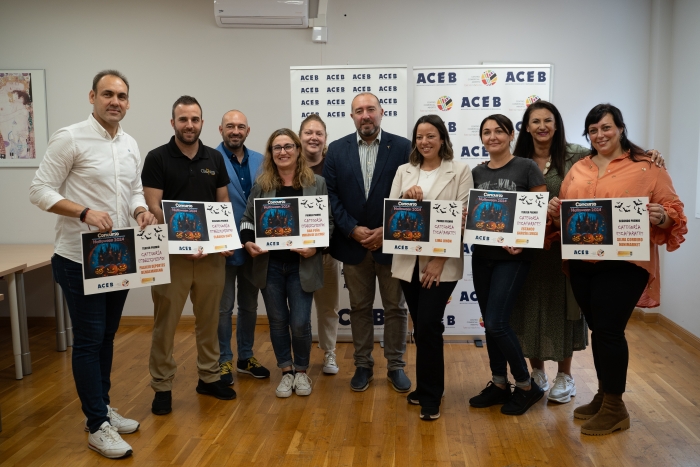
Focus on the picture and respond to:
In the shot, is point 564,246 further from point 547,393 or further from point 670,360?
point 670,360

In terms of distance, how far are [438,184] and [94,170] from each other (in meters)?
1.72

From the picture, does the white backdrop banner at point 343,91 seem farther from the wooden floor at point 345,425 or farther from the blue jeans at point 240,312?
the wooden floor at point 345,425

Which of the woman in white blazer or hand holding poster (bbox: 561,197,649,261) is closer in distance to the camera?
hand holding poster (bbox: 561,197,649,261)

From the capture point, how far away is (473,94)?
187 inches

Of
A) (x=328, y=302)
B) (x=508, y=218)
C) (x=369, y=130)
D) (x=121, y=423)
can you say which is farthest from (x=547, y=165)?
(x=121, y=423)

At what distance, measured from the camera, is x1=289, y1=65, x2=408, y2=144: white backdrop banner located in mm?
4695

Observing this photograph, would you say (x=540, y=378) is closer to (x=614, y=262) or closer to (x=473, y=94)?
(x=614, y=262)

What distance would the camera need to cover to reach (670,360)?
4.26 meters

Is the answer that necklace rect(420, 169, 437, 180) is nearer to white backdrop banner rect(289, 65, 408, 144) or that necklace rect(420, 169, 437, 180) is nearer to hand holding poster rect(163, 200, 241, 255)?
hand holding poster rect(163, 200, 241, 255)

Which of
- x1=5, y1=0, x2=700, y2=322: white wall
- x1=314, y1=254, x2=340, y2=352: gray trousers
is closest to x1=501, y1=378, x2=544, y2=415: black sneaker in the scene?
x1=314, y1=254, x2=340, y2=352: gray trousers

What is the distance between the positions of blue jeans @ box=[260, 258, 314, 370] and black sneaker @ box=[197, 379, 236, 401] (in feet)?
1.15

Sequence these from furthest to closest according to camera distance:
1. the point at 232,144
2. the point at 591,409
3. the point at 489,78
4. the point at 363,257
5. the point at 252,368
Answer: the point at 489,78 → the point at 252,368 → the point at 232,144 → the point at 363,257 → the point at 591,409

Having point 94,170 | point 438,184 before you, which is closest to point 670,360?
point 438,184

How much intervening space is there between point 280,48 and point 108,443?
3710 millimetres
